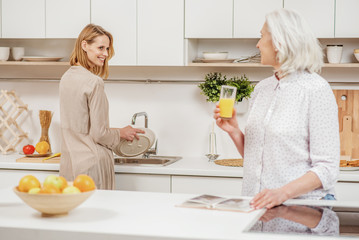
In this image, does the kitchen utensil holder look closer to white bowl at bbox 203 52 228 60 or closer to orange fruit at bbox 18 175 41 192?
white bowl at bbox 203 52 228 60

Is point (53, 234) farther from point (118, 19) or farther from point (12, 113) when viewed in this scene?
point (12, 113)

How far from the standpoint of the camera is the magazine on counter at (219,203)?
179 cm

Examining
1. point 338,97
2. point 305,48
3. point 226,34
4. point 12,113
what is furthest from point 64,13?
point 305,48

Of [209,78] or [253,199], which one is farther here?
[209,78]

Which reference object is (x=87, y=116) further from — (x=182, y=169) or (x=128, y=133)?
(x=182, y=169)

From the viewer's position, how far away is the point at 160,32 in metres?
3.45

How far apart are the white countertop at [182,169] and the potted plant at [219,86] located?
0.45 m

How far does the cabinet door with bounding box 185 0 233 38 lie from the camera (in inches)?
133

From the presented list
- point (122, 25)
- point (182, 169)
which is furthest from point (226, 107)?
point (122, 25)

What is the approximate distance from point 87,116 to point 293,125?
1.27m

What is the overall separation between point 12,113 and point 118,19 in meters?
1.02

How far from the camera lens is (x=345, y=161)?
326cm

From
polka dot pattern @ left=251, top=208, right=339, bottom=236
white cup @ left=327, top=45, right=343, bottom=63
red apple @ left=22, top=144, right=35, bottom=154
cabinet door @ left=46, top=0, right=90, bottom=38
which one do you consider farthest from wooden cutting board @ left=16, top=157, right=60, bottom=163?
polka dot pattern @ left=251, top=208, right=339, bottom=236

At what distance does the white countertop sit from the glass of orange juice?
1112 millimetres
